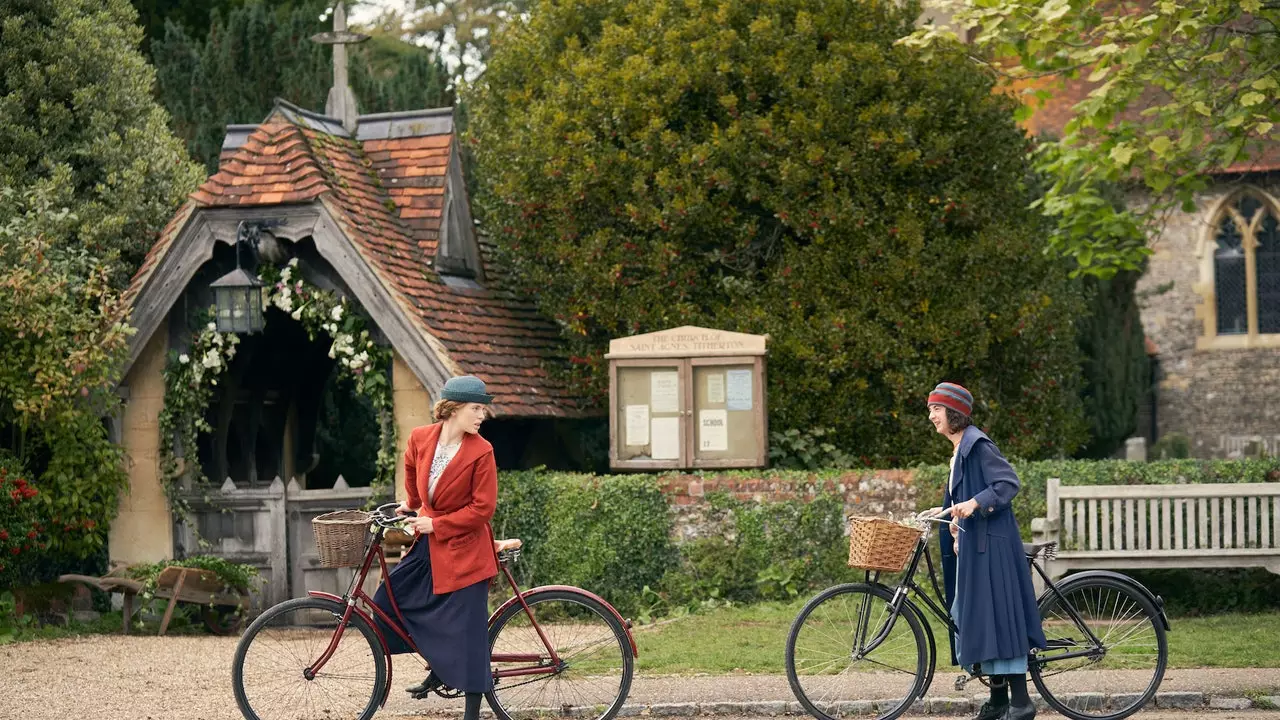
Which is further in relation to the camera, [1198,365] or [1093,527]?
[1198,365]

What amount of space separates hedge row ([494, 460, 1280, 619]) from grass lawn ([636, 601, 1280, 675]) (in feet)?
1.31

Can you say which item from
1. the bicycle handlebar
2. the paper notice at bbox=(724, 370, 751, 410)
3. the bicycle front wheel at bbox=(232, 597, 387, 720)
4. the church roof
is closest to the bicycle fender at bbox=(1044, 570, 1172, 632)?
the bicycle handlebar

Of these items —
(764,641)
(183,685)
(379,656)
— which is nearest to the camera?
(379,656)

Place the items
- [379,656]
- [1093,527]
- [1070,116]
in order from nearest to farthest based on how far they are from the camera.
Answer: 1. [379,656]
2. [1093,527]
3. [1070,116]

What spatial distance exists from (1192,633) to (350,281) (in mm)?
6980

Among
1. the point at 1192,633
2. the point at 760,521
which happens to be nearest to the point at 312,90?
the point at 760,521

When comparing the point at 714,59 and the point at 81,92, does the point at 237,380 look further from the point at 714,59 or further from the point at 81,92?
the point at 714,59

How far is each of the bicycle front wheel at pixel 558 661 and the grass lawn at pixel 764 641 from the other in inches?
63.1

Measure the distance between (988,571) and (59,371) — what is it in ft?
25.4

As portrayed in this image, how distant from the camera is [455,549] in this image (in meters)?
7.25

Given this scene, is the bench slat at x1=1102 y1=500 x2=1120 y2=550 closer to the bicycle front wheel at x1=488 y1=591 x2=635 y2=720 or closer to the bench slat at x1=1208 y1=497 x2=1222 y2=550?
the bench slat at x1=1208 y1=497 x2=1222 y2=550

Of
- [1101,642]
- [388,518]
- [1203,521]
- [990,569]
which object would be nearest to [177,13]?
[1203,521]

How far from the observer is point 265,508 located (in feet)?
43.4

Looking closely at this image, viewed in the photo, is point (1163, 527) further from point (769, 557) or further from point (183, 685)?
point (183, 685)
